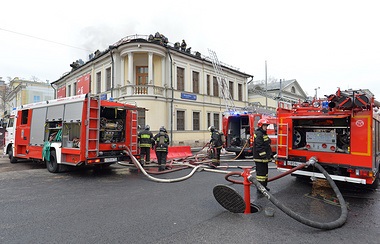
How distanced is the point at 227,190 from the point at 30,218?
3.34 metres

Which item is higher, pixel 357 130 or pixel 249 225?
pixel 357 130

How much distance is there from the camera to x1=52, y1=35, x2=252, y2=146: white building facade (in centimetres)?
1834

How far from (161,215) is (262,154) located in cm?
247

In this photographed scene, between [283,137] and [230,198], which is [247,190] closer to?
[230,198]

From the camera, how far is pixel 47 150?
8203 millimetres

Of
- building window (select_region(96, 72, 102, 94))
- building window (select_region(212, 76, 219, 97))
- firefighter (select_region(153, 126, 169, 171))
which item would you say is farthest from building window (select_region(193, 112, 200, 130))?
firefighter (select_region(153, 126, 169, 171))

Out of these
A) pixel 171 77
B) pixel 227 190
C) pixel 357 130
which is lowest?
pixel 227 190

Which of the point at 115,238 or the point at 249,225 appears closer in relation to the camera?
the point at 115,238

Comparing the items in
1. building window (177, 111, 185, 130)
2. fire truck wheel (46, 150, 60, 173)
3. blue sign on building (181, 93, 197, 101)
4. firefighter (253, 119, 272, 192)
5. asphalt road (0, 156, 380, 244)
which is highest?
blue sign on building (181, 93, 197, 101)

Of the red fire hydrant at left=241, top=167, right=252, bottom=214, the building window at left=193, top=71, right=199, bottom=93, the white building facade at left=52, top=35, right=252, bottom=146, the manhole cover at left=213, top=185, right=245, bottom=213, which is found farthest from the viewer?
the building window at left=193, top=71, right=199, bottom=93

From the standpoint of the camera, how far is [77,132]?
24.6 feet

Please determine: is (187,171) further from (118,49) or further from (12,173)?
(118,49)

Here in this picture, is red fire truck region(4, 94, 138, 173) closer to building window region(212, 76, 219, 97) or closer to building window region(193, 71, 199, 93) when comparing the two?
building window region(193, 71, 199, 93)

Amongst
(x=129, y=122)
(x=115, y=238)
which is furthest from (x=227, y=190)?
(x=129, y=122)
